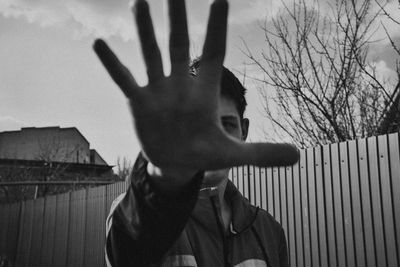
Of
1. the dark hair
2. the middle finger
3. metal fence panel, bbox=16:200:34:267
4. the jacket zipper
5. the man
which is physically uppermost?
the dark hair

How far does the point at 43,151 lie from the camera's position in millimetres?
30125

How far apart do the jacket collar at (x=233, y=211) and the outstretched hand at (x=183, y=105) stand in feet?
2.25

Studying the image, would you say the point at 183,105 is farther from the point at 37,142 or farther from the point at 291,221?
the point at 37,142

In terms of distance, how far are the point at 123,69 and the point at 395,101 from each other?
197 inches

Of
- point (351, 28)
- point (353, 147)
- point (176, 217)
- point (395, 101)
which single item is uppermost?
point (351, 28)

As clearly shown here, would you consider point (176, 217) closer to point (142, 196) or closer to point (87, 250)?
point (142, 196)

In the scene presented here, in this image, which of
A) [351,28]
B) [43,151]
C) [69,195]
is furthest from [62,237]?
[43,151]

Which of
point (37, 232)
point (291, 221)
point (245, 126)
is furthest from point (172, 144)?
point (37, 232)

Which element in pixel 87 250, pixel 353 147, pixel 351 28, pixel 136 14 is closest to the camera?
pixel 136 14

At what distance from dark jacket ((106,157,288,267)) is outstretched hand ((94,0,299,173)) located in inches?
5.8

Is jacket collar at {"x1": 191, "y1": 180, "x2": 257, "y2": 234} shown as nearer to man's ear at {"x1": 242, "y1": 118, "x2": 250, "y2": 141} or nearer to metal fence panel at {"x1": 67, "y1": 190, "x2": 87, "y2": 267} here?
man's ear at {"x1": 242, "y1": 118, "x2": 250, "y2": 141}

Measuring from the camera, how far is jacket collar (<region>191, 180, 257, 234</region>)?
62.6 inches

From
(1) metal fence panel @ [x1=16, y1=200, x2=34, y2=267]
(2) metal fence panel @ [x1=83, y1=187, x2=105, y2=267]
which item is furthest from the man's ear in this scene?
(1) metal fence panel @ [x1=16, y1=200, x2=34, y2=267]

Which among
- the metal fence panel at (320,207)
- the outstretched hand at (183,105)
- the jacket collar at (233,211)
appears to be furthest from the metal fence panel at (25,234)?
the outstretched hand at (183,105)
